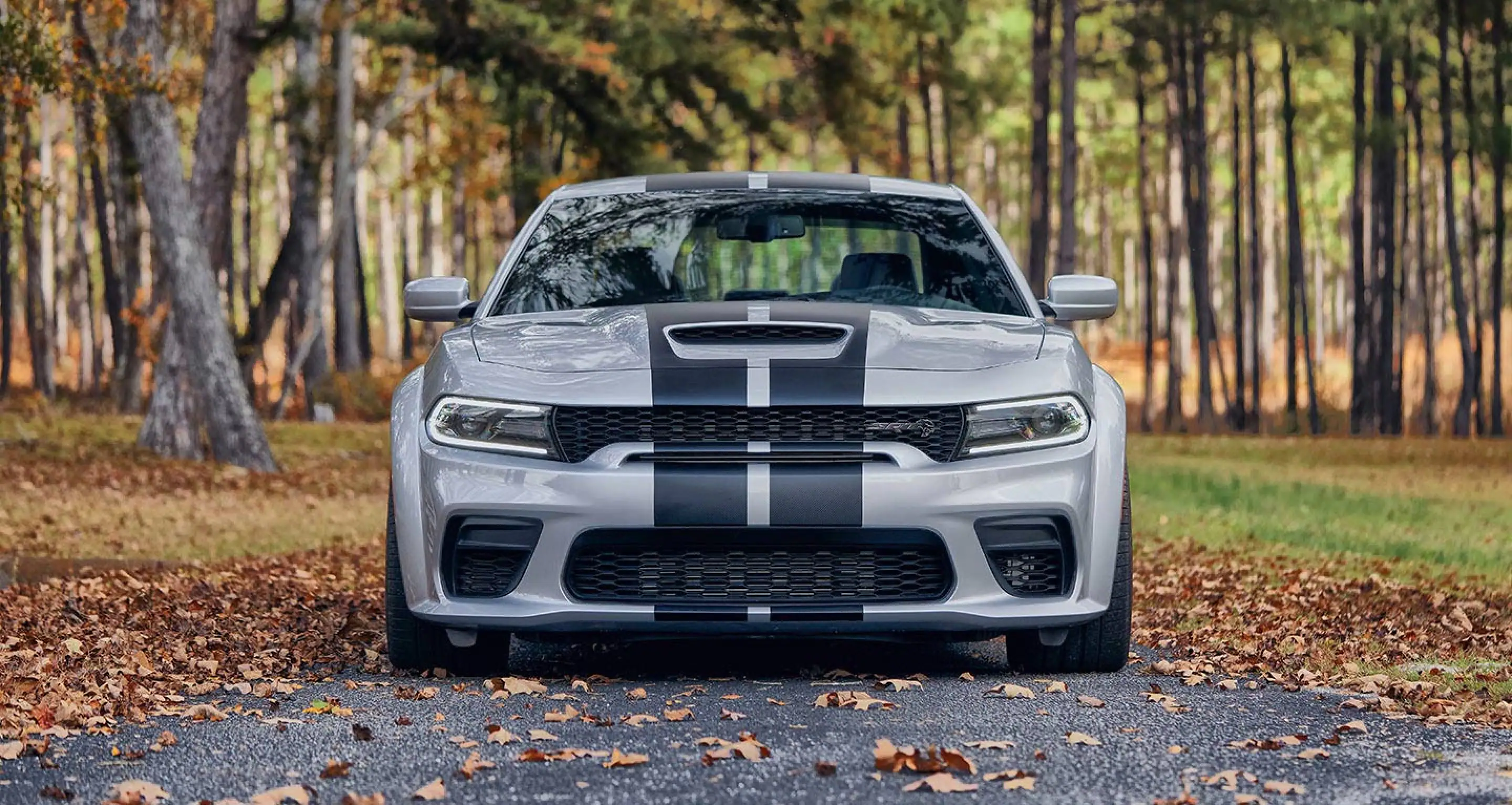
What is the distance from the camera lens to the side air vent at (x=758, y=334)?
615 cm

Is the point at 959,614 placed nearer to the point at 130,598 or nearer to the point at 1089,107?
the point at 130,598

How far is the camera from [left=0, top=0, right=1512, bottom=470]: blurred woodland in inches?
826

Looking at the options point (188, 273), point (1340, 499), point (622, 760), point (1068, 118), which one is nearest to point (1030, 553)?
point (622, 760)

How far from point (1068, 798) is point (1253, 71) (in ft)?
122

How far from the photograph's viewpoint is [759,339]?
6.16 metres

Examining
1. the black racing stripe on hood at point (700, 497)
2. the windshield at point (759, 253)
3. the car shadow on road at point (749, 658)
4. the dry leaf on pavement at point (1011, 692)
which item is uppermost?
the windshield at point (759, 253)

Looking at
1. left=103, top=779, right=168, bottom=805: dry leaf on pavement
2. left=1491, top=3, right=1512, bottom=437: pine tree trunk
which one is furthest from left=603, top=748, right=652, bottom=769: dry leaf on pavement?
left=1491, top=3, right=1512, bottom=437: pine tree trunk

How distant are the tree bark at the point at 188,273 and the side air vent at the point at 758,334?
14574 mm

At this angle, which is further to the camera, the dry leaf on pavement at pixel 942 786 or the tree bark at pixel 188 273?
the tree bark at pixel 188 273

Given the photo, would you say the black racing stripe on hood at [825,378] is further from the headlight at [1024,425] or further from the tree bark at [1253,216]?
the tree bark at [1253,216]

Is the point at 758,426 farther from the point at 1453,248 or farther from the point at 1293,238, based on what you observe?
the point at 1293,238

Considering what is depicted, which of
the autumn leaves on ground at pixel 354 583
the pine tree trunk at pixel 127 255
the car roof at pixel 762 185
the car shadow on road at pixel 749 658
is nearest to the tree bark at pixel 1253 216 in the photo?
the autumn leaves on ground at pixel 354 583

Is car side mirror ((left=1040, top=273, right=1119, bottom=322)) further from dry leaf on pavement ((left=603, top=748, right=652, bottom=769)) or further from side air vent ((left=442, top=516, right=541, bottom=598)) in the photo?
dry leaf on pavement ((left=603, top=748, right=652, bottom=769))

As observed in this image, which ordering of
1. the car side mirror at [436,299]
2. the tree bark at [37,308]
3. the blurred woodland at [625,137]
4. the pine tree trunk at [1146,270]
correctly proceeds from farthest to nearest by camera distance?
the pine tree trunk at [1146,270]
the tree bark at [37,308]
the blurred woodland at [625,137]
the car side mirror at [436,299]
